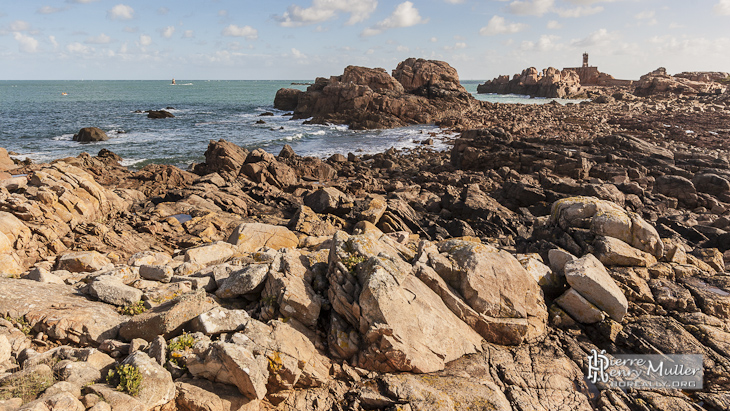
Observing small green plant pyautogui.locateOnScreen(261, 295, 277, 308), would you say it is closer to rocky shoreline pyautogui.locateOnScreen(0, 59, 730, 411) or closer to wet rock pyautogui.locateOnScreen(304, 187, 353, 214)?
rocky shoreline pyautogui.locateOnScreen(0, 59, 730, 411)

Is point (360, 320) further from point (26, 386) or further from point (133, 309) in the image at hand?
point (26, 386)

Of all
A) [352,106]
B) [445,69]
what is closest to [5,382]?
[352,106]

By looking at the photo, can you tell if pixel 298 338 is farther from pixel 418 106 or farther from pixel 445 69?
pixel 445 69

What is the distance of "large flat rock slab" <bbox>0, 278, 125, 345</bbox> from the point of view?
19.8 ft

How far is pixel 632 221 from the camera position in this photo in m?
9.65

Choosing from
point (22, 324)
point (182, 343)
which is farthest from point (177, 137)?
point (182, 343)

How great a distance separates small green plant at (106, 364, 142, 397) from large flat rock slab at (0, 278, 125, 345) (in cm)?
127

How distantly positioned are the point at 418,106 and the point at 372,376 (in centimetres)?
7045

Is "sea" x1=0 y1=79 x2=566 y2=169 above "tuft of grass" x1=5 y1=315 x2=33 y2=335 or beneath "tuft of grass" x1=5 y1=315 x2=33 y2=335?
above

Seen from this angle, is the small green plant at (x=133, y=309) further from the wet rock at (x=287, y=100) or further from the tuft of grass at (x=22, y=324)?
the wet rock at (x=287, y=100)

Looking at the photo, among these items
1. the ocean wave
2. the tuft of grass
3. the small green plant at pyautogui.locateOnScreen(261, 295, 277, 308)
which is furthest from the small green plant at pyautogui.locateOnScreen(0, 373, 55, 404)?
the ocean wave

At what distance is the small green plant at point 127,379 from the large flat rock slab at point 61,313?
1265 mm

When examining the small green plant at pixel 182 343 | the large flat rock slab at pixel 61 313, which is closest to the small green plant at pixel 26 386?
the large flat rock slab at pixel 61 313

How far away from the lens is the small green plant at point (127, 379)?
4.84 m
